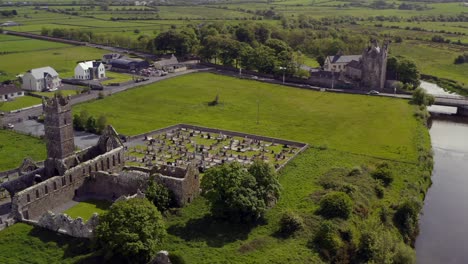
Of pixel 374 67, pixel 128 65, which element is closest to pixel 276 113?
pixel 374 67

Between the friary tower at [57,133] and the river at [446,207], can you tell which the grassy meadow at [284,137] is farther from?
the friary tower at [57,133]

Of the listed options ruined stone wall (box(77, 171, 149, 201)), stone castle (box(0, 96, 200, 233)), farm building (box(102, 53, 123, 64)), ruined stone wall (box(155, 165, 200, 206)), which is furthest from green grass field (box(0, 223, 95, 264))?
farm building (box(102, 53, 123, 64))

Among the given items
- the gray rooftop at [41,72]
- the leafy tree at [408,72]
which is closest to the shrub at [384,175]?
the leafy tree at [408,72]

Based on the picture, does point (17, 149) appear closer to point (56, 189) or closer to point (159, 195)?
point (56, 189)

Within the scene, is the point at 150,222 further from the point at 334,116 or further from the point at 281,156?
the point at 334,116

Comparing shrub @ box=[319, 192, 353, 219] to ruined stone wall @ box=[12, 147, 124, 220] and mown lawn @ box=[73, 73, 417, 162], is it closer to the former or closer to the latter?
mown lawn @ box=[73, 73, 417, 162]

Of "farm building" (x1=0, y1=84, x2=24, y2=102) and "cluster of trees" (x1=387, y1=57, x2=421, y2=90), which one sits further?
"cluster of trees" (x1=387, y1=57, x2=421, y2=90)

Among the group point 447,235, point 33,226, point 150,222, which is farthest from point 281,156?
point 33,226
